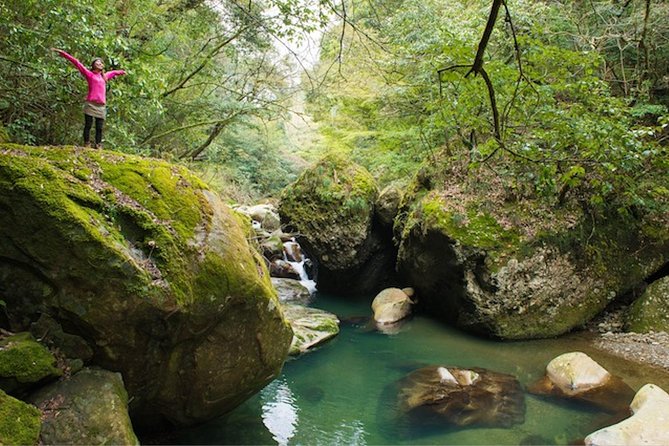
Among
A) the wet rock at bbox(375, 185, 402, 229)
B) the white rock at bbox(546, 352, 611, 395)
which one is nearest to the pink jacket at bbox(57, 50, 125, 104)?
the white rock at bbox(546, 352, 611, 395)

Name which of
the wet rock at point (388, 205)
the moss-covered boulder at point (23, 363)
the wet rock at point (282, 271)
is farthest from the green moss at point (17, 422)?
the wet rock at point (282, 271)

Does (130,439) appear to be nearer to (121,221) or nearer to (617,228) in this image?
(121,221)

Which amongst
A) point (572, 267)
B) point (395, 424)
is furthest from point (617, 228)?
point (395, 424)

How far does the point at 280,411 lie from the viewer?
5859mm

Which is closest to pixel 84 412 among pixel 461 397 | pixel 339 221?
pixel 461 397

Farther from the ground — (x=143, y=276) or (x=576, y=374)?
(x=143, y=276)

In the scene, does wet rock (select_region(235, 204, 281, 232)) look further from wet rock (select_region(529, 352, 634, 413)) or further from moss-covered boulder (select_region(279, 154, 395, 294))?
wet rock (select_region(529, 352, 634, 413))

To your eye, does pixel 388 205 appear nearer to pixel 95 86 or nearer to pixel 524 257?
pixel 524 257

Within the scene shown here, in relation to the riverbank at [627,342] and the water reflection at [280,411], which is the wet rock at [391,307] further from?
the riverbank at [627,342]

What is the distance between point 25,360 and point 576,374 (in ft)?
21.5

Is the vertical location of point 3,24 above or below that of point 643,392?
above

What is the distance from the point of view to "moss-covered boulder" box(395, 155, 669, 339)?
820cm

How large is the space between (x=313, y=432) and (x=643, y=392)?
4.09 metres

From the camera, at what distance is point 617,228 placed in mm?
8836
